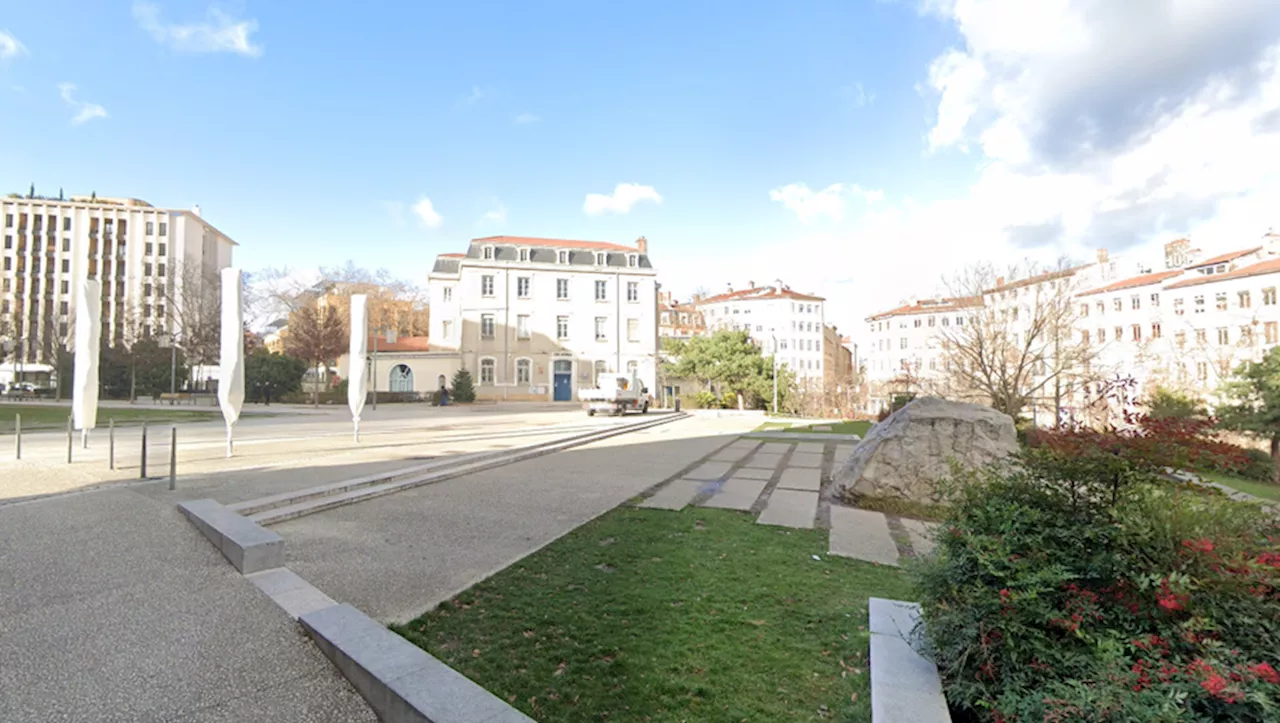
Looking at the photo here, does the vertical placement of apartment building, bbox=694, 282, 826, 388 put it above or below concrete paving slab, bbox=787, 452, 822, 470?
above

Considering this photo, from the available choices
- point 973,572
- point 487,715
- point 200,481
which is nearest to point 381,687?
point 487,715

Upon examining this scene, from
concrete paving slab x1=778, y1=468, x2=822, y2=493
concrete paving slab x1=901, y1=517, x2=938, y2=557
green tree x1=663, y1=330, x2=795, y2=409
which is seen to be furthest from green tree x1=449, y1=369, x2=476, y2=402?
concrete paving slab x1=901, y1=517, x2=938, y2=557

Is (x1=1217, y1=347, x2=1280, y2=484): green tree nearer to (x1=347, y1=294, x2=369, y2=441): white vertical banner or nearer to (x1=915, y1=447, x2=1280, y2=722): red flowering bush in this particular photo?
(x1=915, y1=447, x2=1280, y2=722): red flowering bush

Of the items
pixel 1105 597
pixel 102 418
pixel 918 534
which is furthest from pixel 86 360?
pixel 1105 597

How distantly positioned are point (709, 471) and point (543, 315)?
37067mm

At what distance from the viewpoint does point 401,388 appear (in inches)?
1724

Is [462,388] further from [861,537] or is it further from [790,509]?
[861,537]

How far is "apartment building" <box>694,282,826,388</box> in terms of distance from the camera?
84250 mm

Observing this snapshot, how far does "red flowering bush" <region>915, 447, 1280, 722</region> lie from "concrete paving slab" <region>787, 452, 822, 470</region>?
8.61m

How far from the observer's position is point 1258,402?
50.0ft

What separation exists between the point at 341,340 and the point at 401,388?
7.03 m

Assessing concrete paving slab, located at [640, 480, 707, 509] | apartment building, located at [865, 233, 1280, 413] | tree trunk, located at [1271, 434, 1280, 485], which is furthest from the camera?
apartment building, located at [865, 233, 1280, 413]

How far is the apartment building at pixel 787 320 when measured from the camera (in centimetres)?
8425

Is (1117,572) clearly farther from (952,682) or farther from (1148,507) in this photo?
(952,682)
